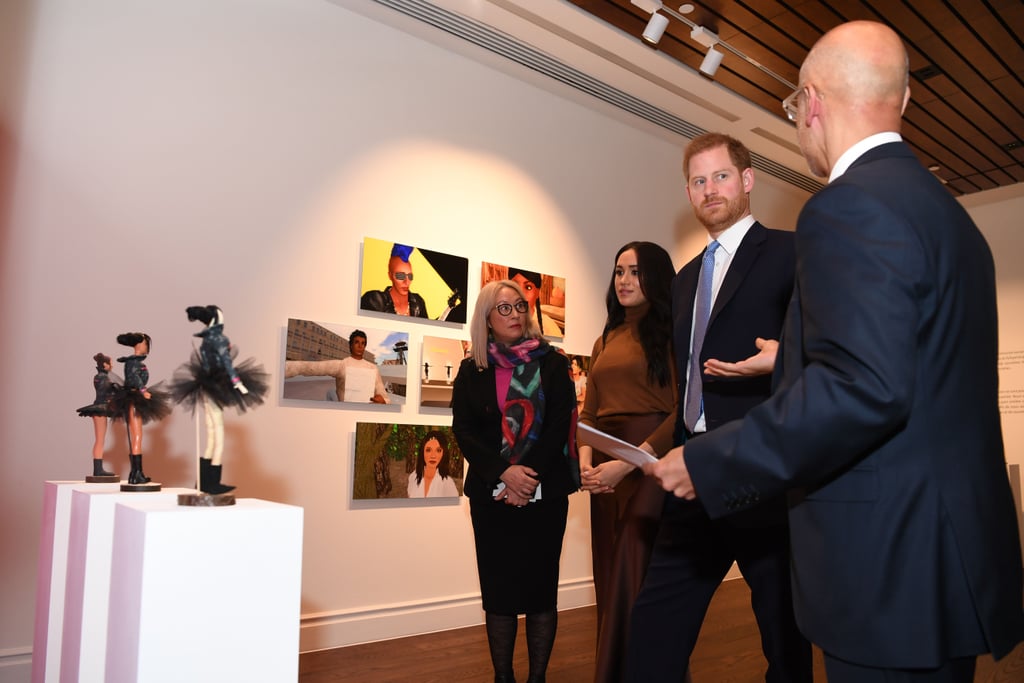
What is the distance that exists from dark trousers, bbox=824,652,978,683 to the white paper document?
24.7 inches

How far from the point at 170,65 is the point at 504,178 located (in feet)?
7.52

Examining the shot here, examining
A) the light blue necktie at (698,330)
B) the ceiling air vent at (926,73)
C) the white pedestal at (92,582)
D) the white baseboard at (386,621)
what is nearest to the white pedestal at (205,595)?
the white pedestal at (92,582)

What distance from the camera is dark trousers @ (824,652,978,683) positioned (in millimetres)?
1368

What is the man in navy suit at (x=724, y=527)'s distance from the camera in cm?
223

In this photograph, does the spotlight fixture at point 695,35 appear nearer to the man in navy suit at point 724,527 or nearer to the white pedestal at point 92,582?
the man in navy suit at point 724,527

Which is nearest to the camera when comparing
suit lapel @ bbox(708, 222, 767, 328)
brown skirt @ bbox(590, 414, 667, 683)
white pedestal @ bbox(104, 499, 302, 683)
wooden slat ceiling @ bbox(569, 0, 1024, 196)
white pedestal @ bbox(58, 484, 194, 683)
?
white pedestal @ bbox(104, 499, 302, 683)

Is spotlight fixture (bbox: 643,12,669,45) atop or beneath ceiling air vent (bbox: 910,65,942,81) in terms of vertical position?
beneath

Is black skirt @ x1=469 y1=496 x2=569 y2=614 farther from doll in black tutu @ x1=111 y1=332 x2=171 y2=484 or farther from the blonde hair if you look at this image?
doll in black tutu @ x1=111 y1=332 x2=171 y2=484

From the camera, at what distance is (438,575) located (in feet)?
16.3

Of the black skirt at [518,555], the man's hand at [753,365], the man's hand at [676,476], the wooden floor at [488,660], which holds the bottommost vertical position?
the wooden floor at [488,660]

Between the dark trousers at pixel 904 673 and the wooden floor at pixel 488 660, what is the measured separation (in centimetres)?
256

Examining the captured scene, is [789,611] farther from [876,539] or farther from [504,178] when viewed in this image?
[504,178]

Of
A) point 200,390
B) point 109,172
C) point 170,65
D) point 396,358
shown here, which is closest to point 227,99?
point 170,65

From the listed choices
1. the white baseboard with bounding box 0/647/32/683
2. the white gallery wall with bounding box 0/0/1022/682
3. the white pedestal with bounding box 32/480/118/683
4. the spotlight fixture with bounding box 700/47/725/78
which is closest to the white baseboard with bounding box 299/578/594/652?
the white gallery wall with bounding box 0/0/1022/682
